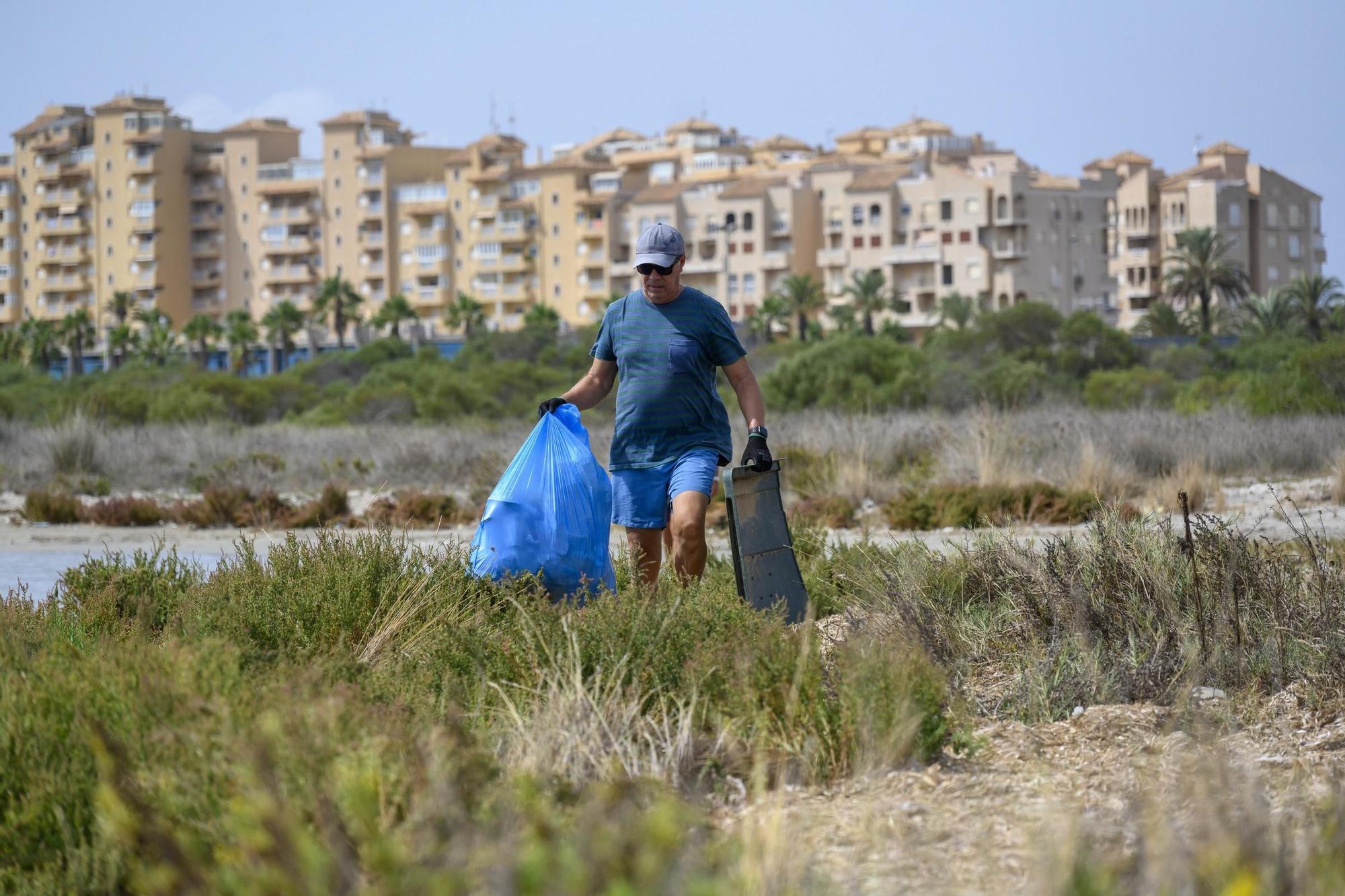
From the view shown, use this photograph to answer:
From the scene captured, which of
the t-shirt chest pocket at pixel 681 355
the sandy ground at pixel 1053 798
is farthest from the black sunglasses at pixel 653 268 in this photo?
the sandy ground at pixel 1053 798

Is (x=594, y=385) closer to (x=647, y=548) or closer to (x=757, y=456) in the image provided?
(x=647, y=548)

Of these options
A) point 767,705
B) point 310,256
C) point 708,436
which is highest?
point 310,256

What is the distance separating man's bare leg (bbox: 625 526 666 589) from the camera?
283 inches

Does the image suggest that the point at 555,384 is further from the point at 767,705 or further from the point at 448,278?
the point at 448,278

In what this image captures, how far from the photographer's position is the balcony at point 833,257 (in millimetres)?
104500

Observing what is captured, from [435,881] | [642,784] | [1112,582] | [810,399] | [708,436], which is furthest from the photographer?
[810,399]

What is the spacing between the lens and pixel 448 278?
11288 cm

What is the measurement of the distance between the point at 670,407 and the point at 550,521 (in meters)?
0.69

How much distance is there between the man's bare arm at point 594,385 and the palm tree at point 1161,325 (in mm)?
75706

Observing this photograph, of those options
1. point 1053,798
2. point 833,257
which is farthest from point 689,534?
point 833,257

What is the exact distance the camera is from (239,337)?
98188mm

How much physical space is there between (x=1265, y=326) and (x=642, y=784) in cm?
6911

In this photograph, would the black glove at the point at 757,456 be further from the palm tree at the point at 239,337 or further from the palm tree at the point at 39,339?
the palm tree at the point at 39,339

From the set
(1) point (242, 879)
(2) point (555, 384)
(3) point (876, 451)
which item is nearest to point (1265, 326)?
(2) point (555, 384)
